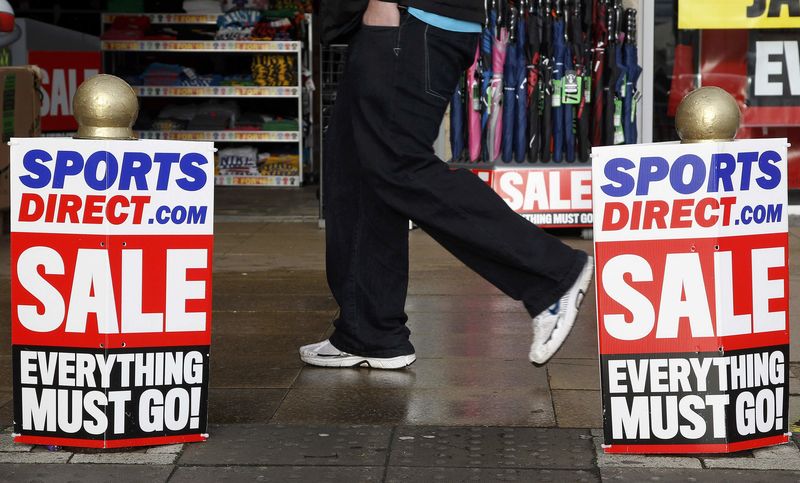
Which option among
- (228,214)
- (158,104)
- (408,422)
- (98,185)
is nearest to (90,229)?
(98,185)

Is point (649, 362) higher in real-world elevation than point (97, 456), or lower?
higher

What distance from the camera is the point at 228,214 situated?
9.15 m

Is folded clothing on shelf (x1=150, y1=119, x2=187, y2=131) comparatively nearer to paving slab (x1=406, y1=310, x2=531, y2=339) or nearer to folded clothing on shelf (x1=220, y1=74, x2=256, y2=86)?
folded clothing on shelf (x1=220, y1=74, x2=256, y2=86)

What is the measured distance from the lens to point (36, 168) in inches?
131

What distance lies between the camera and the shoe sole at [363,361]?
173 inches

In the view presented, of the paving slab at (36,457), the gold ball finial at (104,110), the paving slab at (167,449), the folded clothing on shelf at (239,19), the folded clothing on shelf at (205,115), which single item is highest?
the folded clothing on shelf at (239,19)

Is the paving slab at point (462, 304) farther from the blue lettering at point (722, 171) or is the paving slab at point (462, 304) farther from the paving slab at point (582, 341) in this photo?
the blue lettering at point (722, 171)

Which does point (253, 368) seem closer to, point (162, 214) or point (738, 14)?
point (162, 214)

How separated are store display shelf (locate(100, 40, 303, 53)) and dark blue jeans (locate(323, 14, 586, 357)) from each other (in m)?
7.05

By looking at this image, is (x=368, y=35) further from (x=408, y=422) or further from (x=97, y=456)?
(x=97, y=456)

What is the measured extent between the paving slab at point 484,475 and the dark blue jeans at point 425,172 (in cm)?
69

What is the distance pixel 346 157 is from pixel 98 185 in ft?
4.03

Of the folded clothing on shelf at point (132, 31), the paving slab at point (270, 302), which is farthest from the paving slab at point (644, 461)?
the folded clothing on shelf at point (132, 31)

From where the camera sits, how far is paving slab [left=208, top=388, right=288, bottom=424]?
3781mm
